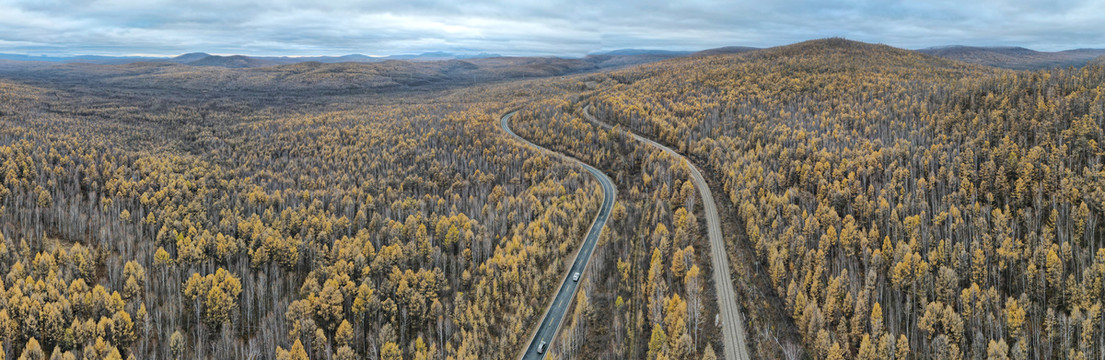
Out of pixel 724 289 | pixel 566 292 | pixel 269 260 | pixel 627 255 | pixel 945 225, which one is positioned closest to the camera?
pixel 724 289

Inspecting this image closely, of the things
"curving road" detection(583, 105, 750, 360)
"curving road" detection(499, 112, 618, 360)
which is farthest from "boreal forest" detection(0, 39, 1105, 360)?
"curving road" detection(499, 112, 618, 360)

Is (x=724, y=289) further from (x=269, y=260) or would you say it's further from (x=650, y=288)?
(x=269, y=260)

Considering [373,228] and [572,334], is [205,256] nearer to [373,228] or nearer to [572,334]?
[373,228]

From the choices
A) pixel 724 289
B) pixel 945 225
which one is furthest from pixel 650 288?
pixel 945 225

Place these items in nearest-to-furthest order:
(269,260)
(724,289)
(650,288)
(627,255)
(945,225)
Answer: (724,289)
(650,288)
(945,225)
(269,260)
(627,255)

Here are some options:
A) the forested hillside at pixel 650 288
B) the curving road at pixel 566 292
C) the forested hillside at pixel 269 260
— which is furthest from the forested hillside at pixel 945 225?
the forested hillside at pixel 269 260

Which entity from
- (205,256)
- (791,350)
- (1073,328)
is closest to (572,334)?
(791,350)

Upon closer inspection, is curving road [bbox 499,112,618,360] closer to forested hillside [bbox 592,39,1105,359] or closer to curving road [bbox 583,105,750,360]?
curving road [bbox 583,105,750,360]

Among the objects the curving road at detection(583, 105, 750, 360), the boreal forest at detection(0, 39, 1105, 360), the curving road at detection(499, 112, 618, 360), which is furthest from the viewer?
the curving road at detection(499, 112, 618, 360)
